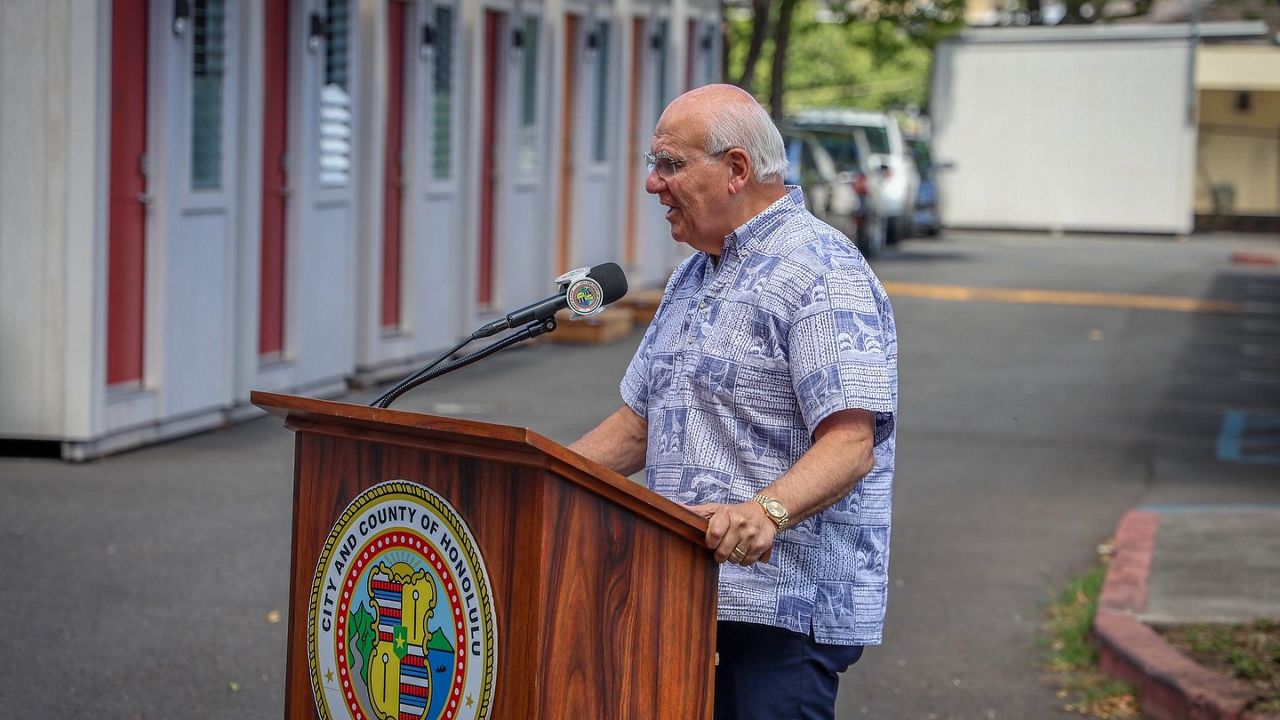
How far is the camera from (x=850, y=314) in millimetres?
3314

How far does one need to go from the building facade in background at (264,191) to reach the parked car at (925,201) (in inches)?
590

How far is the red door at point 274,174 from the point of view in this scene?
442 inches

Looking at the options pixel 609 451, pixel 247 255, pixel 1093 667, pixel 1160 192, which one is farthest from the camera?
pixel 1160 192

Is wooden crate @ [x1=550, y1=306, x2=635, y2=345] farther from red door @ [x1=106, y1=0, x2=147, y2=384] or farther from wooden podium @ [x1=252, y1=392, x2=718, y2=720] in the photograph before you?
wooden podium @ [x1=252, y1=392, x2=718, y2=720]

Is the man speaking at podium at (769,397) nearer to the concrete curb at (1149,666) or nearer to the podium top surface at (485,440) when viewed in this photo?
the podium top surface at (485,440)

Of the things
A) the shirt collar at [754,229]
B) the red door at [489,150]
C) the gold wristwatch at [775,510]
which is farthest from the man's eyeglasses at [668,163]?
the red door at [489,150]

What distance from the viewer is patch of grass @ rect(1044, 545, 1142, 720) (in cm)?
612

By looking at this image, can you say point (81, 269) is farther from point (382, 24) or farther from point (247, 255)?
point (382, 24)

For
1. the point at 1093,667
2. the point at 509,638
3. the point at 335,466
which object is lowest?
the point at 1093,667

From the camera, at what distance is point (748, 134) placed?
133 inches

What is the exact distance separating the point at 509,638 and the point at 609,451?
868 mm

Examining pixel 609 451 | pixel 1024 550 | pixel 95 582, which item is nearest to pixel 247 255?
pixel 95 582

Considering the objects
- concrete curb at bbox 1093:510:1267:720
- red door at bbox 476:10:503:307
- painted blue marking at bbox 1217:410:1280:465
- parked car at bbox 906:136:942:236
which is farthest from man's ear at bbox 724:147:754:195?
parked car at bbox 906:136:942:236

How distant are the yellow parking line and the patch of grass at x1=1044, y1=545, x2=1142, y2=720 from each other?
12.4 meters
